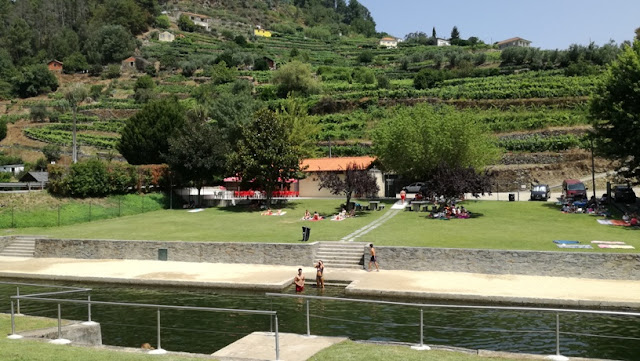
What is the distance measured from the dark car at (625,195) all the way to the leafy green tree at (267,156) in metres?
27.6

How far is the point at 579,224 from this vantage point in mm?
37719

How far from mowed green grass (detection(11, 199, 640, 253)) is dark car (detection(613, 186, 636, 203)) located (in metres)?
6.22

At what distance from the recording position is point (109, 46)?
165 m

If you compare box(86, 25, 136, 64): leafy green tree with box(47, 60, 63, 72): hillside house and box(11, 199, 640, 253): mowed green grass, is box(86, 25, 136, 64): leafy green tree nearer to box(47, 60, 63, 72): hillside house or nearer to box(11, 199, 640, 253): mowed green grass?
box(47, 60, 63, 72): hillside house

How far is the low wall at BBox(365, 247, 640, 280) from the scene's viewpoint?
27344mm

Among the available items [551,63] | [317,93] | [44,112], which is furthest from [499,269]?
[44,112]

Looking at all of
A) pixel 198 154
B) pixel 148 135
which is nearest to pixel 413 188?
pixel 198 154

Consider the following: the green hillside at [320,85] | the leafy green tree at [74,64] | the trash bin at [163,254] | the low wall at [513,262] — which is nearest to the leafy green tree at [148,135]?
the green hillside at [320,85]

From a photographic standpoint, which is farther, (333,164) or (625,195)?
(333,164)

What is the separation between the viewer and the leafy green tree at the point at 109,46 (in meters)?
166

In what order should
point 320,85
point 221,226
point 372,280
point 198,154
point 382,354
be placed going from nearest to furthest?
point 382,354 → point 372,280 → point 221,226 → point 198,154 → point 320,85

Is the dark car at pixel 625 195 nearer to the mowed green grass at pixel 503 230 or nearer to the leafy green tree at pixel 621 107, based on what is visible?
the leafy green tree at pixel 621 107

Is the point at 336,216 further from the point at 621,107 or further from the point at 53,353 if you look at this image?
the point at 53,353

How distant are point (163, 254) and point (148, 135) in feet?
114
